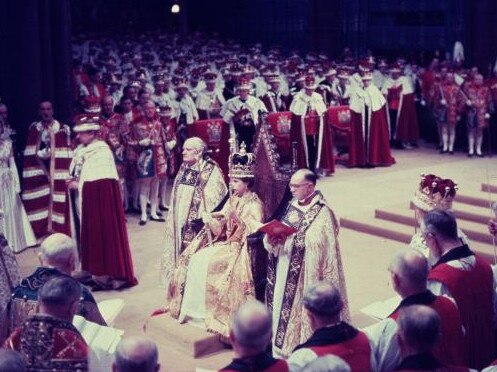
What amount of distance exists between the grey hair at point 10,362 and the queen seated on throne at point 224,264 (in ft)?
13.7

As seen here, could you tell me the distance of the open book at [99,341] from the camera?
18.1ft

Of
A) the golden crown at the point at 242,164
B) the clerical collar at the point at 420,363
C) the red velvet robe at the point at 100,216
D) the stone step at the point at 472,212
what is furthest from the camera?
the stone step at the point at 472,212

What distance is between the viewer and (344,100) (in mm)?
18844

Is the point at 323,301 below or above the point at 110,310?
above

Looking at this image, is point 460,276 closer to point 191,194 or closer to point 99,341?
point 99,341

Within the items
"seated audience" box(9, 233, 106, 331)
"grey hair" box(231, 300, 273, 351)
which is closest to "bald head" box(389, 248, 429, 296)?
"grey hair" box(231, 300, 273, 351)

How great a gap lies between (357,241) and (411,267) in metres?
7.24

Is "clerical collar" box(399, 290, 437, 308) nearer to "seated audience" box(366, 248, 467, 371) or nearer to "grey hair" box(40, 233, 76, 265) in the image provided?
"seated audience" box(366, 248, 467, 371)

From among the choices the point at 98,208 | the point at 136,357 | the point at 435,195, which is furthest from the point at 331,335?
the point at 98,208

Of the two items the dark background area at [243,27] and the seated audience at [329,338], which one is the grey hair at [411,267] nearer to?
the seated audience at [329,338]

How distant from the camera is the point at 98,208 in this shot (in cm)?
1015

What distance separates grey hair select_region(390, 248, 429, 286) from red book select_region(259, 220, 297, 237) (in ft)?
7.29

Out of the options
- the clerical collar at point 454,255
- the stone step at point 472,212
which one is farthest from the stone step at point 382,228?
the clerical collar at point 454,255

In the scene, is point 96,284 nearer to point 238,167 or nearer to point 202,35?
point 238,167
